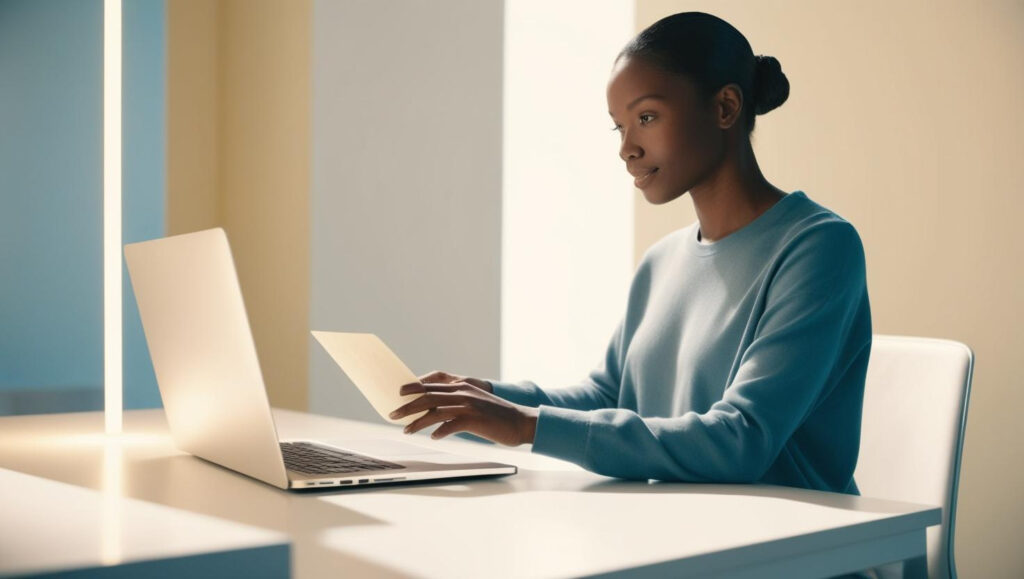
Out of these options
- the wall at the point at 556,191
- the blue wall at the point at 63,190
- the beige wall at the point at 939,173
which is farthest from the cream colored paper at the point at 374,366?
the blue wall at the point at 63,190

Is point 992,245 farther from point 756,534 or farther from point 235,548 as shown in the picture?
point 235,548

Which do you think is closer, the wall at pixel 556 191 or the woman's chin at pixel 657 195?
the woman's chin at pixel 657 195

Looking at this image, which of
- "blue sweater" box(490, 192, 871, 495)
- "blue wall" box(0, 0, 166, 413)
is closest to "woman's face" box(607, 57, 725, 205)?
"blue sweater" box(490, 192, 871, 495)

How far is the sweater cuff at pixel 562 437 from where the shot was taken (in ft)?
3.19

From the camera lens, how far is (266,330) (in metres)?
3.23

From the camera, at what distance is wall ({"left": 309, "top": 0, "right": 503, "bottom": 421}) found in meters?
3.07

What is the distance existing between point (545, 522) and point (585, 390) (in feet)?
2.24

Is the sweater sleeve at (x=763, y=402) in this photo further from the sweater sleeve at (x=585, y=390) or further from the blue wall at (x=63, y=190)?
the blue wall at (x=63, y=190)

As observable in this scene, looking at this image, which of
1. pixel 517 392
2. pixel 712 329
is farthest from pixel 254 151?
pixel 712 329

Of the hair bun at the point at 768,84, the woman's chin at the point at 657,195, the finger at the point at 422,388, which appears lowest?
the finger at the point at 422,388

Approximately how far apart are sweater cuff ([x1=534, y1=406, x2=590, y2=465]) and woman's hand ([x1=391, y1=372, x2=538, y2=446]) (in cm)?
1

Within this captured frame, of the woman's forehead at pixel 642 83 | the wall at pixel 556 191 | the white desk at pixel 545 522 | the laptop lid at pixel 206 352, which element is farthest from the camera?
the wall at pixel 556 191

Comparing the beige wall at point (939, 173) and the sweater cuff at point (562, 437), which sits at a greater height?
the beige wall at point (939, 173)

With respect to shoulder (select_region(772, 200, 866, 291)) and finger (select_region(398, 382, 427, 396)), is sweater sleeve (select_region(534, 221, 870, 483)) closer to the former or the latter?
shoulder (select_region(772, 200, 866, 291))
